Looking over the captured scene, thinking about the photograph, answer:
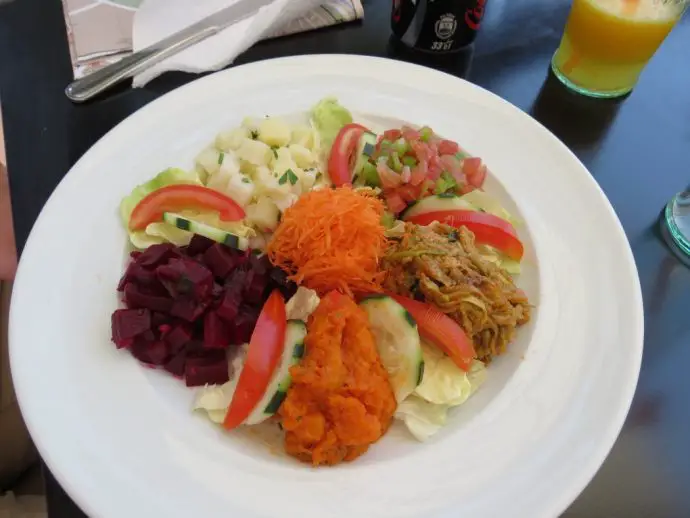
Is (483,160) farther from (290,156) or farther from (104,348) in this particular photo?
(104,348)

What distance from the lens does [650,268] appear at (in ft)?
5.41

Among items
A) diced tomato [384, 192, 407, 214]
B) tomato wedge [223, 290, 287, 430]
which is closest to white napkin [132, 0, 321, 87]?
diced tomato [384, 192, 407, 214]

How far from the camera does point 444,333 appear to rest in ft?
4.26

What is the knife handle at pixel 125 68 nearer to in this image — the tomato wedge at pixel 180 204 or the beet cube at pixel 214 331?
the tomato wedge at pixel 180 204

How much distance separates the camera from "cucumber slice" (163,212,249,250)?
1.36 m

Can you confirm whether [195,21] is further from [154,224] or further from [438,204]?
[438,204]

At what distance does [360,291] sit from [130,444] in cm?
59

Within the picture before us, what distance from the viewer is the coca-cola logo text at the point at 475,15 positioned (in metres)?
1.90

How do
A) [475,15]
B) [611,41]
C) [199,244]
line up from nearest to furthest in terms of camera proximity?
[199,244], [611,41], [475,15]

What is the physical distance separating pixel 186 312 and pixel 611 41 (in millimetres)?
1485

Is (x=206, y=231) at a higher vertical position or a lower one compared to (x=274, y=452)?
higher

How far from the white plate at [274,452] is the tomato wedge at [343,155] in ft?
0.99

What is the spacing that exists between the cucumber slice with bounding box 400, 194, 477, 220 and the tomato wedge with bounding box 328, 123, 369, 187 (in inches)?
8.1

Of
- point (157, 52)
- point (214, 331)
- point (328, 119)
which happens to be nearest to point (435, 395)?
point (214, 331)
